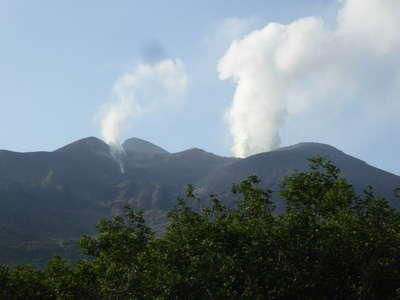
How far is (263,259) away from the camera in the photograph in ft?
92.5

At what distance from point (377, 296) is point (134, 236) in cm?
1966

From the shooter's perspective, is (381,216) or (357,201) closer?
(381,216)

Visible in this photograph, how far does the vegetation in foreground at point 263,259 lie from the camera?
26.8 meters

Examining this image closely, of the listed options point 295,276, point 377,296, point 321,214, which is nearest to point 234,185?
point 321,214

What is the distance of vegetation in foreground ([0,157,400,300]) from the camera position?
26.8 m

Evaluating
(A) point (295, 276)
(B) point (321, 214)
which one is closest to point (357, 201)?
(B) point (321, 214)

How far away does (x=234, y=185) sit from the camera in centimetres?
3438

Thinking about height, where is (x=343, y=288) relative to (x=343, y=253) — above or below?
below

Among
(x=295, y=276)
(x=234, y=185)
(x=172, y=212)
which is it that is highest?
(x=234, y=185)

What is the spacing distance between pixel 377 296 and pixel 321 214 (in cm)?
701

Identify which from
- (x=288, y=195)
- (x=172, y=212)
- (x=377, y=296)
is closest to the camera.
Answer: (x=377, y=296)

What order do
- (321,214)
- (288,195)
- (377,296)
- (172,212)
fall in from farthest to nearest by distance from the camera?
(172,212), (288,195), (321,214), (377,296)

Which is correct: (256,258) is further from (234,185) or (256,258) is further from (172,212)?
(172,212)

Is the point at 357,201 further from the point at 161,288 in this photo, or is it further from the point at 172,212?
the point at 161,288
